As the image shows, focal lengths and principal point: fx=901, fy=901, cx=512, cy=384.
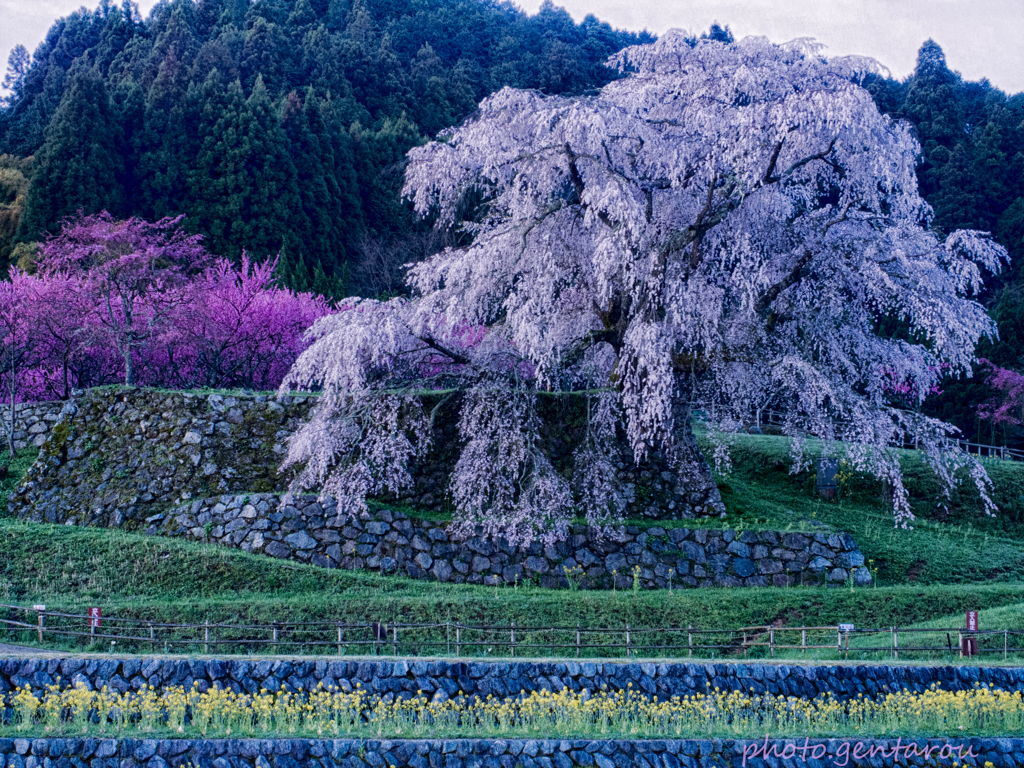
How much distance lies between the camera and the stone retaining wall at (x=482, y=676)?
30.7ft

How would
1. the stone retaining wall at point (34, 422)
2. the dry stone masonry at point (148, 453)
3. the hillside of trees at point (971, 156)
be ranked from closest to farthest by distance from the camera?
the dry stone masonry at point (148, 453) → the stone retaining wall at point (34, 422) → the hillside of trees at point (971, 156)

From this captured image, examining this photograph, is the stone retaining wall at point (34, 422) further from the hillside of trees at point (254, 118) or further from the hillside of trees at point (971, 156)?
the hillside of trees at point (971, 156)

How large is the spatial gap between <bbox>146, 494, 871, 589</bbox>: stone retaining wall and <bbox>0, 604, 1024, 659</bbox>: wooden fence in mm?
2445

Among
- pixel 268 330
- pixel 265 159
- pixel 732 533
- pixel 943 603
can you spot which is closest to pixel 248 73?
pixel 265 159

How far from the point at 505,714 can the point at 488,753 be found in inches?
29.8

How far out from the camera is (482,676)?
32.2 ft

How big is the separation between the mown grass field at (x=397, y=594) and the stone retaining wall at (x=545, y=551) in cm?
48

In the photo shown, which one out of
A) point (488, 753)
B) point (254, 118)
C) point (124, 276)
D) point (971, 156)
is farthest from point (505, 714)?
point (971, 156)

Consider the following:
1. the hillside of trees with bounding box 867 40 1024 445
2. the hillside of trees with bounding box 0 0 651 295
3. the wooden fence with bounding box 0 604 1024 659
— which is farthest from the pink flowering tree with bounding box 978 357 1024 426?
the hillside of trees with bounding box 0 0 651 295

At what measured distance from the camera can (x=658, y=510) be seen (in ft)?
54.3

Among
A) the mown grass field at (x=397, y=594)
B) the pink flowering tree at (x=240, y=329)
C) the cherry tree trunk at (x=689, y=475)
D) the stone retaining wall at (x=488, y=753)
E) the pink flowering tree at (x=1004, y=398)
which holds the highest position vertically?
the pink flowering tree at (x=240, y=329)

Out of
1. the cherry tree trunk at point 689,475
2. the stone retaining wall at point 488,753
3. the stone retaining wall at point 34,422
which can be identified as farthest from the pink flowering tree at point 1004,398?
the stone retaining wall at point 34,422

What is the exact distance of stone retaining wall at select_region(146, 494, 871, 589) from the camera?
15094 millimetres

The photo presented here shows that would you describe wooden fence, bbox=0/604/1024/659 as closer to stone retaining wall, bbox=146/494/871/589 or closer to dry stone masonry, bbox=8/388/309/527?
stone retaining wall, bbox=146/494/871/589
